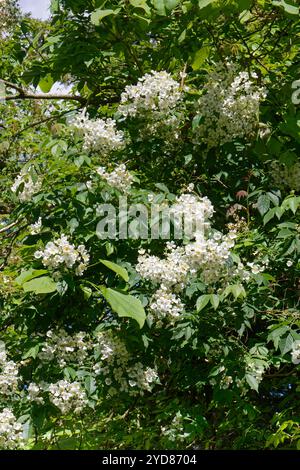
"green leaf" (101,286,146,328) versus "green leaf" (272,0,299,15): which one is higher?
"green leaf" (272,0,299,15)

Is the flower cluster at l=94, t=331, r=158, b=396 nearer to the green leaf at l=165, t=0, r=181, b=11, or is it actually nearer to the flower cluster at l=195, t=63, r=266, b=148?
the flower cluster at l=195, t=63, r=266, b=148

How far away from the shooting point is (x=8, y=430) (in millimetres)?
2549

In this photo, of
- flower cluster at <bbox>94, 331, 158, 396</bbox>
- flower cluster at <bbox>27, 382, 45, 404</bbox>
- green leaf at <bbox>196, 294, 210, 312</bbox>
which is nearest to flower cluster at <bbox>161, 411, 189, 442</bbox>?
flower cluster at <bbox>94, 331, 158, 396</bbox>

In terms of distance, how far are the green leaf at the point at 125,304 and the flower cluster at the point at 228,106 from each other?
1.30 meters

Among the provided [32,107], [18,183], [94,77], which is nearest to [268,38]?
[94,77]

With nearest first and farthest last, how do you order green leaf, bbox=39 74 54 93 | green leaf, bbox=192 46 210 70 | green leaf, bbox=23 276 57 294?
1. green leaf, bbox=23 276 57 294
2. green leaf, bbox=192 46 210 70
3. green leaf, bbox=39 74 54 93

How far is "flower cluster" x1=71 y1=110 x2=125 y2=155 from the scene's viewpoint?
2928 millimetres

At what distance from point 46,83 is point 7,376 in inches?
74.0

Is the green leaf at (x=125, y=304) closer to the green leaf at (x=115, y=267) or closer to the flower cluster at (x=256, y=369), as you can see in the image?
the green leaf at (x=115, y=267)

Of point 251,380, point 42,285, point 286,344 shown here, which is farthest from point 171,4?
point 251,380

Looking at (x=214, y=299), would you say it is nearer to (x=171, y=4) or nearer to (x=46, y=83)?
(x=171, y=4)

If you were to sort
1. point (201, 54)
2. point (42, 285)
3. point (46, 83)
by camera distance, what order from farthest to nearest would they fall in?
1. point (46, 83)
2. point (201, 54)
3. point (42, 285)

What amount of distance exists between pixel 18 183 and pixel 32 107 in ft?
12.4

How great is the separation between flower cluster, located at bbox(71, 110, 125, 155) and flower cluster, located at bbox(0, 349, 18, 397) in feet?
3.43
